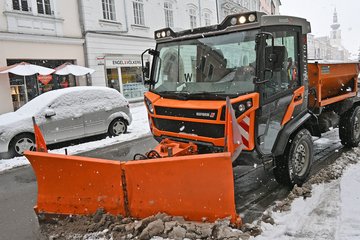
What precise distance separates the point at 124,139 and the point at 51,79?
7048 millimetres

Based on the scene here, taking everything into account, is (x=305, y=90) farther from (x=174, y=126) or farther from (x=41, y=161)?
(x=41, y=161)

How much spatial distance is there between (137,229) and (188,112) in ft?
5.43

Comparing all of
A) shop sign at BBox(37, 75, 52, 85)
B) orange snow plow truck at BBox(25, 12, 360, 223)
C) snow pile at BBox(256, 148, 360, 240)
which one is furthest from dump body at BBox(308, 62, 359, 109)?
shop sign at BBox(37, 75, 52, 85)

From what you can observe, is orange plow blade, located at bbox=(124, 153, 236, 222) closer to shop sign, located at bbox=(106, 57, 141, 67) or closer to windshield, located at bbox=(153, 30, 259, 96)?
windshield, located at bbox=(153, 30, 259, 96)

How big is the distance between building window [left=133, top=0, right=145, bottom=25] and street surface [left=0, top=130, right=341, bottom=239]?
45.8 ft

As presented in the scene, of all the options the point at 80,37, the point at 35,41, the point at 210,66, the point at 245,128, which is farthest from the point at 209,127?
the point at 80,37

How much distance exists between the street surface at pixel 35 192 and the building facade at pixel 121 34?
10471 millimetres

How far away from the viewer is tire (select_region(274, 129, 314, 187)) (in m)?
4.90

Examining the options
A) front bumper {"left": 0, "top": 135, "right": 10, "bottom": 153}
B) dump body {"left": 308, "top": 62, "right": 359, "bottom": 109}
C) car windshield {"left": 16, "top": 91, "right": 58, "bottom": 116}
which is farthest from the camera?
car windshield {"left": 16, "top": 91, "right": 58, "bottom": 116}

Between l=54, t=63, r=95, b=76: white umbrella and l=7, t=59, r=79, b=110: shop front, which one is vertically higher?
l=54, t=63, r=95, b=76: white umbrella

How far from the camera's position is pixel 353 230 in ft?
12.1

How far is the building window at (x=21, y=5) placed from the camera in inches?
550

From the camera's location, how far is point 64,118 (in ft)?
30.5

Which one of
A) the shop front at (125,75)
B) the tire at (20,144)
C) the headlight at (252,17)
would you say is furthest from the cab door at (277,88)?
the shop front at (125,75)
